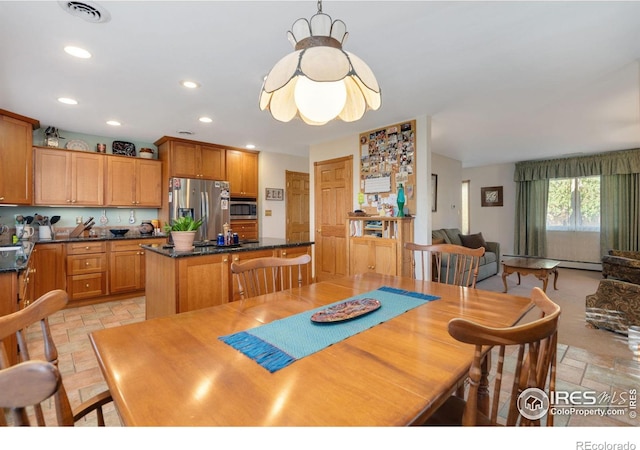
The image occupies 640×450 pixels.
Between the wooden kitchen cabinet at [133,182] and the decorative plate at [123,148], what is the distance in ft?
0.70

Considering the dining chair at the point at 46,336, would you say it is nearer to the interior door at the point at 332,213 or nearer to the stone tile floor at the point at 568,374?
the stone tile floor at the point at 568,374

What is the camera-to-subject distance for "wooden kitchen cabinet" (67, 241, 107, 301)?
379 centimetres

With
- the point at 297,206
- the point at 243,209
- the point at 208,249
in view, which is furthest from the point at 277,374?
the point at 297,206

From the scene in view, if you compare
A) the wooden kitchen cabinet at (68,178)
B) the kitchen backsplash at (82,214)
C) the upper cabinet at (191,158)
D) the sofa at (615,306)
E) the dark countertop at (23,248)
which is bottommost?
the sofa at (615,306)

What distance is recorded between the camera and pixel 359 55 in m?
2.30

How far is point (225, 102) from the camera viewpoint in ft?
10.5

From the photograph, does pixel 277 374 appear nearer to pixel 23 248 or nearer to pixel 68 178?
pixel 23 248

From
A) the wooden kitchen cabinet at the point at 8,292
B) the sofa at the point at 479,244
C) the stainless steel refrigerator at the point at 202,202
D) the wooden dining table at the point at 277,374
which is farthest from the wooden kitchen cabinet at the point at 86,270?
the sofa at the point at 479,244

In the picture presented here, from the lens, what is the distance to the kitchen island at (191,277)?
242cm

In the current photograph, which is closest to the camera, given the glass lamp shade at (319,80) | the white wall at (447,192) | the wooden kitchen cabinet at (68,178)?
the glass lamp shade at (319,80)

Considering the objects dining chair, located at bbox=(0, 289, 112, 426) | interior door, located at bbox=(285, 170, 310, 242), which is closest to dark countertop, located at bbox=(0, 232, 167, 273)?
dining chair, located at bbox=(0, 289, 112, 426)

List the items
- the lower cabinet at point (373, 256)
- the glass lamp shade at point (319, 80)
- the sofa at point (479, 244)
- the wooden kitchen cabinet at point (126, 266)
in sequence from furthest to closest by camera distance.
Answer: the sofa at point (479, 244)
the wooden kitchen cabinet at point (126, 266)
the lower cabinet at point (373, 256)
the glass lamp shade at point (319, 80)

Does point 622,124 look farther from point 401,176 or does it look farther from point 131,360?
point 131,360

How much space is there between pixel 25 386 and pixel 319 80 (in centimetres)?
114
